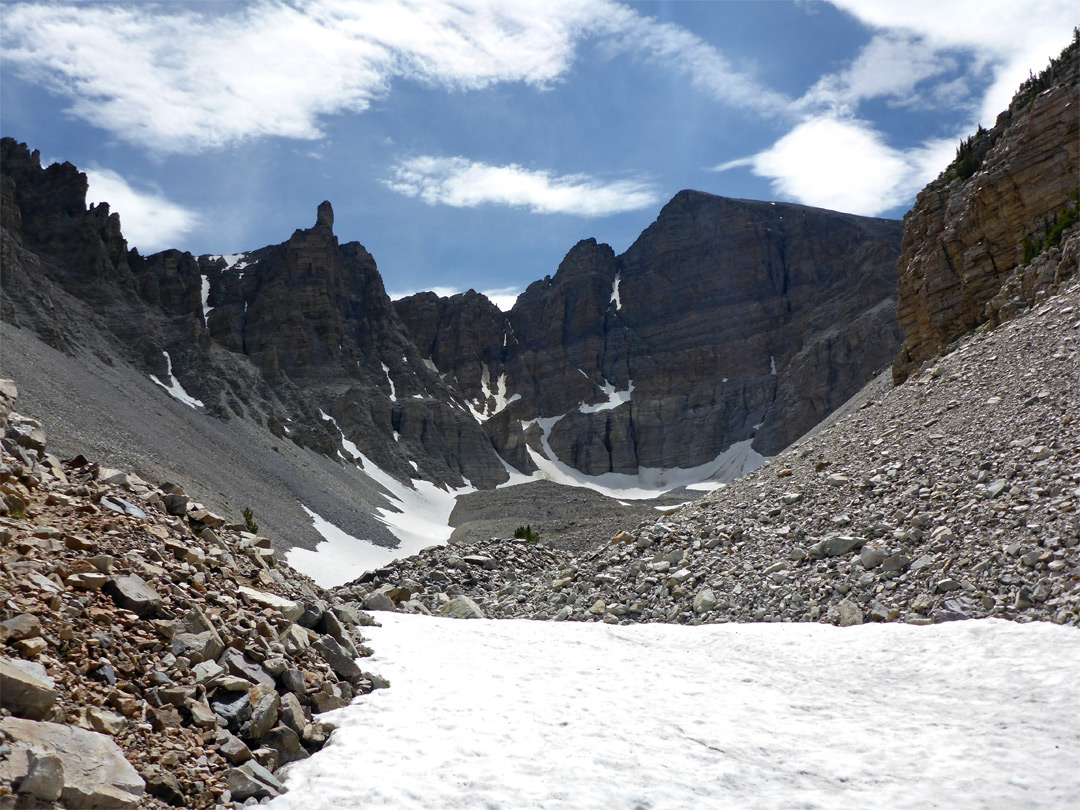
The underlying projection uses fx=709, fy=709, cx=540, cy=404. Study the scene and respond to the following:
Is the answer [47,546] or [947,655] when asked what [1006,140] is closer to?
[947,655]

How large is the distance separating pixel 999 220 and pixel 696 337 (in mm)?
145441

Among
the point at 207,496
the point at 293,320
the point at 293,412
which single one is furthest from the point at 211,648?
the point at 293,320

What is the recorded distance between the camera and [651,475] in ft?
513

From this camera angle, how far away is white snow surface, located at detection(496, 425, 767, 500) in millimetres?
146375

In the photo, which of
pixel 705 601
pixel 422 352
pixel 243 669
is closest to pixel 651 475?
pixel 422 352

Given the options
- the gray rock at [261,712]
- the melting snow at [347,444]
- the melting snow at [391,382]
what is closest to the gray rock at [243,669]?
the gray rock at [261,712]

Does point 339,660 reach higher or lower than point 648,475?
lower

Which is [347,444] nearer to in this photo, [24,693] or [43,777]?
[24,693]

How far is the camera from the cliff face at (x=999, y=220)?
30.5 m

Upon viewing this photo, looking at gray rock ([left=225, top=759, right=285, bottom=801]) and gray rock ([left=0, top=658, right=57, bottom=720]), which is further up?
gray rock ([left=0, top=658, right=57, bottom=720])

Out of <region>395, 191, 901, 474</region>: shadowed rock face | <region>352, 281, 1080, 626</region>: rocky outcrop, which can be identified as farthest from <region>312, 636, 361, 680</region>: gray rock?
<region>395, 191, 901, 474</region>: shadowed rock face

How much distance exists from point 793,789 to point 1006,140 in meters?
38.3

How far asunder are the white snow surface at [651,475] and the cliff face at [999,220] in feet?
353

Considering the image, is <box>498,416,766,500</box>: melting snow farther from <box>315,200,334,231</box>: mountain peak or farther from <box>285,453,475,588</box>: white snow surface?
<box>315,200,334,231</box>: mountain peak
